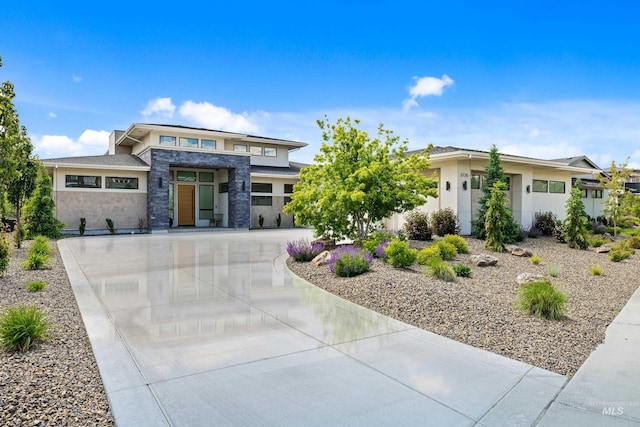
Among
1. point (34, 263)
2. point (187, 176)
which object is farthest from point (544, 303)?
point (187, 176)

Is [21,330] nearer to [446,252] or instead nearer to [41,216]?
[446,252]

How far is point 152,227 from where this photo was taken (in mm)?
20859

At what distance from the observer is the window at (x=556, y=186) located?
21514 mm

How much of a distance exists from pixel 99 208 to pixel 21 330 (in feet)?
59.9

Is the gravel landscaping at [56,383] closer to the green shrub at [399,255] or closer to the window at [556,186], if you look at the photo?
the green shrub at [399,255]

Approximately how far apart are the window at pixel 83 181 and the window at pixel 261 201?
27.3 feet

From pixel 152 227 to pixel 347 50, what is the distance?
13.1 meters

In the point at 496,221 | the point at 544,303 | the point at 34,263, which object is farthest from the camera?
the point at 496,221

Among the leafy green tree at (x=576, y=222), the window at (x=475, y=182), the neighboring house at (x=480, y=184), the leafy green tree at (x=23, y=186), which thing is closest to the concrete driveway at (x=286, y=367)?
the leafy green tree at (x=23, y=186)

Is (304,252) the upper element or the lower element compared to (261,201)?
lower

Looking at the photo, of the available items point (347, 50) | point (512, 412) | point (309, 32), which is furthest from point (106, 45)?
point (512, 412)

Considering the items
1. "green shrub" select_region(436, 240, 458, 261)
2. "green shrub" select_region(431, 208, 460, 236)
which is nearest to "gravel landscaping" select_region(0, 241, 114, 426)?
"green shrub" select_region(436, 240, 458, 261)

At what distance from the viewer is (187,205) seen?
24.1m

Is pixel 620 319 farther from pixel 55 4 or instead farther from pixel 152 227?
pixel 152 227
